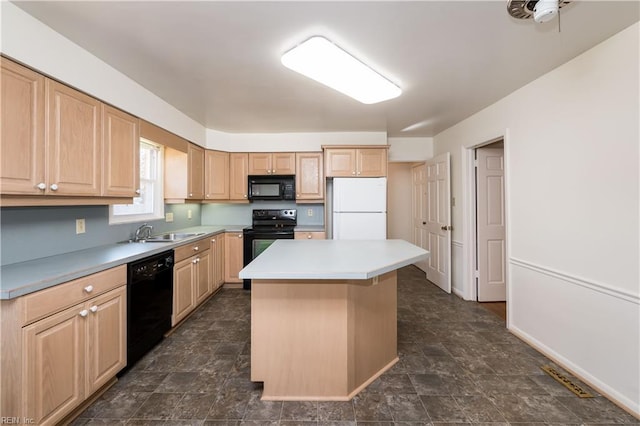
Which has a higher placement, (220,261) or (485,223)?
(485,223)

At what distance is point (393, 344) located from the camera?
82.5 inches

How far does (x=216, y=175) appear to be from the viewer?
13.1 feet

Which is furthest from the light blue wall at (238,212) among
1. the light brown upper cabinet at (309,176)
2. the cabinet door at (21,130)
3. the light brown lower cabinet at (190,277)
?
the cabinet door at (21,130)

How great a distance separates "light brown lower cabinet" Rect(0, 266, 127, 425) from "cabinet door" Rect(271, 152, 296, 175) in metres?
2.56

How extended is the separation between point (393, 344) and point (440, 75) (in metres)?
2.29

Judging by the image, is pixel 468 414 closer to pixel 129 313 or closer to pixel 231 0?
pixel 129 313

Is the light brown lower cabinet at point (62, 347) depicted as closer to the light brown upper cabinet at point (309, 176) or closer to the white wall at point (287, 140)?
the light brown upper cabinet at point (309, 176)

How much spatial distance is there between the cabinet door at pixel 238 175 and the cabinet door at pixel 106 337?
91.3 inches

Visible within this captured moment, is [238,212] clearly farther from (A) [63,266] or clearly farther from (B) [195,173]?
(A) [63,266]

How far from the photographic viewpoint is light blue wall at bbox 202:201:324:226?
4.35 metres

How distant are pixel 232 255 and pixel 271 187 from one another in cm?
116

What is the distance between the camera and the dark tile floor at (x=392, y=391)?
1.56 meters

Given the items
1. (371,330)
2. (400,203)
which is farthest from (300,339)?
(400,203)

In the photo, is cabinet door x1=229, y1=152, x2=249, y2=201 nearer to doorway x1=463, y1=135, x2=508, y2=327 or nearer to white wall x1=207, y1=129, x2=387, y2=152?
white wall x1=207, y1=129, x2=387, y2=152
